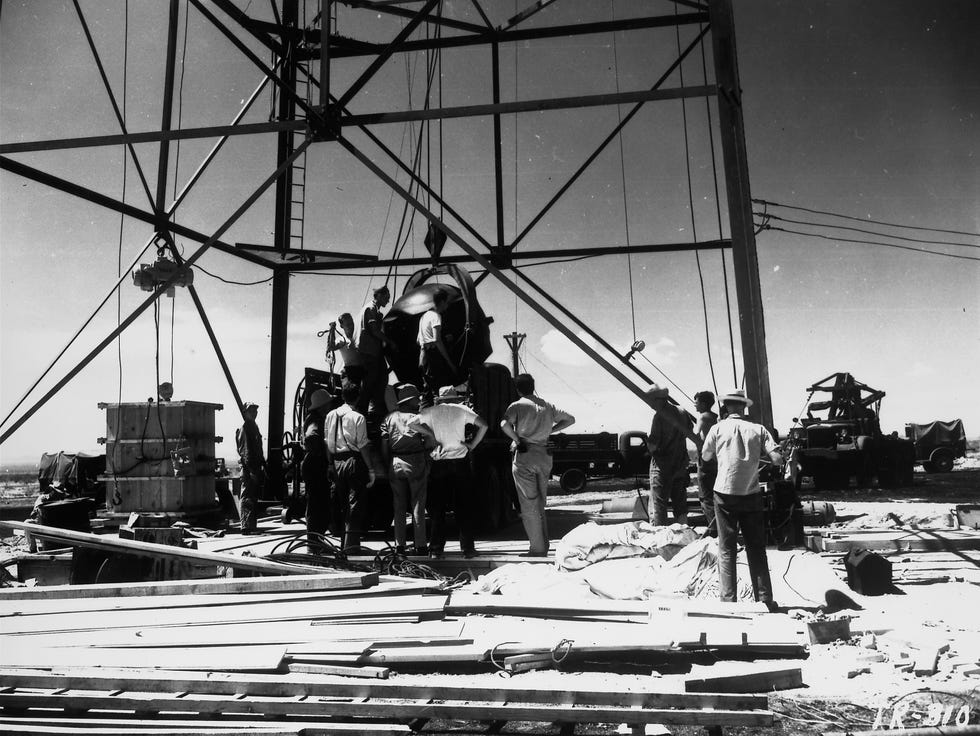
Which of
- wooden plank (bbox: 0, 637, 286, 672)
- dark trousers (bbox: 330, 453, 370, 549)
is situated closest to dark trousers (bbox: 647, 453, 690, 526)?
dark trousers (bbox: 330, 453, 370, 549)

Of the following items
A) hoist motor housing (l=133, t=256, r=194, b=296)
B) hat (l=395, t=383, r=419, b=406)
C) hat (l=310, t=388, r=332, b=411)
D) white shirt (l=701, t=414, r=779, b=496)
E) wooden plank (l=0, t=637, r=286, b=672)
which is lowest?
wooden plank (l=0, t=637, r=286, b=672)

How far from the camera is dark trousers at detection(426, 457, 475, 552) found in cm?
898

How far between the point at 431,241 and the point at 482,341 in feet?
10.1

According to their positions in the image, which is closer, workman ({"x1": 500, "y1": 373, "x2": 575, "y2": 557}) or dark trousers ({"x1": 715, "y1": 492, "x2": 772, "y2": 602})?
dark trousers ({"x1": 715, "y1": 492, "x2": 772, "y2": 602})

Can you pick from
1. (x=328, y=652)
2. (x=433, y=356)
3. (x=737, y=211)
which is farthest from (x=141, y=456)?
(x=737, y=211)

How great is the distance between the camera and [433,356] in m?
11.5

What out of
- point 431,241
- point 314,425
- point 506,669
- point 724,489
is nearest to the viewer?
point 506,669

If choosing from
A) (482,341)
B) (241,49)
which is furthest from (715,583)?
(241,49)

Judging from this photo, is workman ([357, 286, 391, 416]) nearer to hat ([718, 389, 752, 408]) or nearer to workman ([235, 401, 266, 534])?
workman ([235, 401, 266, 534])

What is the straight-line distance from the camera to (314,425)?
10977mm

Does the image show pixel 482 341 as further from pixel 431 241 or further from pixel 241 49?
pixel 241 49

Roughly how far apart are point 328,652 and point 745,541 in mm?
3693

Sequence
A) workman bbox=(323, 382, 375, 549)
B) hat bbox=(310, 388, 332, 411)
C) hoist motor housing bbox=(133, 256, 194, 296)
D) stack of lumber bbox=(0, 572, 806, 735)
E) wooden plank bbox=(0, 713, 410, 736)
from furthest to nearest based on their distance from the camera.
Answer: hoist motor housing bbox=(133, 256, 194, 296), hat bbox=(310, 388, 332, 411), workman bbox=(323, 382, 375, 549), stack of lumber bbox=(0, 572, 806, 735), wooden plank bbox=(0, 713, 410, 736)

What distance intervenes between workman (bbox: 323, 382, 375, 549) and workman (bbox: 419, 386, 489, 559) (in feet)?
2.51
